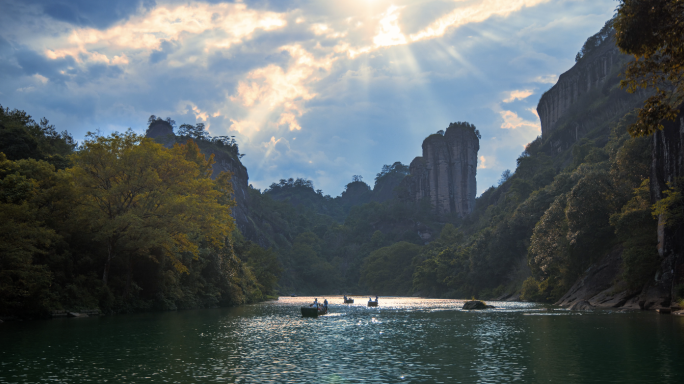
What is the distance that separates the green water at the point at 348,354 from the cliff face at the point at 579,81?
125 metres

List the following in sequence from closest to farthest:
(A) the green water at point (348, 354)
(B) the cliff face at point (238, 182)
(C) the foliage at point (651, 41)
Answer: (A) the green water at point (348, 354)
(C) the foliage at point (651, 41)
(B) the cliff face at point (238, 182)

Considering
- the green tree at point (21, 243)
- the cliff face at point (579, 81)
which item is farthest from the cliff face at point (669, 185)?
the cliff face at point (579, 81)

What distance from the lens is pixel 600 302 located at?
5019cm

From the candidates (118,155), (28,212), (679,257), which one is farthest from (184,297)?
(679,257)

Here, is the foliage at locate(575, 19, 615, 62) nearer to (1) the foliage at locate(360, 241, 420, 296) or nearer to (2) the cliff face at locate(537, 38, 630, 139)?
(2) the cliff face at locate(537, 38, 630, 139)

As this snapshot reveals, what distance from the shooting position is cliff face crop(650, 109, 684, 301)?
40281 mm

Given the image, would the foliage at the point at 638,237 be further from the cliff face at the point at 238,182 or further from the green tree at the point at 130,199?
the cliff face at the point at 238,182

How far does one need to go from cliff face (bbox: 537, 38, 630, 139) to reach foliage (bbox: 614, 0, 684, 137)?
129045 mm

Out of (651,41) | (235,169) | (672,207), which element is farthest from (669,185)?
(235,169)

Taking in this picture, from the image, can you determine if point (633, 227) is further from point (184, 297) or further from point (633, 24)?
point (184, 297)

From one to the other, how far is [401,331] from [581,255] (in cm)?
3758

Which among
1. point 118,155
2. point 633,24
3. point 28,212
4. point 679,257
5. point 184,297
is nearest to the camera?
point 633,24

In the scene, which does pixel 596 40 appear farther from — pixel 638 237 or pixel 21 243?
pixel 21 243

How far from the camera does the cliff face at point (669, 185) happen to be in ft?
132
